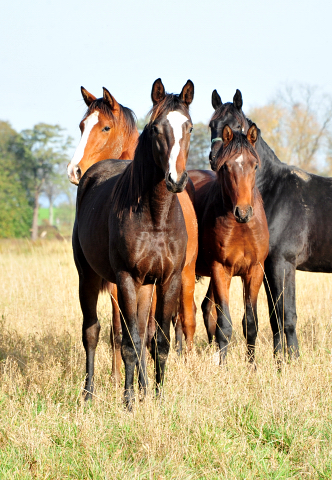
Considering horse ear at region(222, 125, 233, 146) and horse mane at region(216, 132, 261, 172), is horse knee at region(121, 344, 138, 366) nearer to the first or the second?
horse mane at region(216, 132, 261, 172)

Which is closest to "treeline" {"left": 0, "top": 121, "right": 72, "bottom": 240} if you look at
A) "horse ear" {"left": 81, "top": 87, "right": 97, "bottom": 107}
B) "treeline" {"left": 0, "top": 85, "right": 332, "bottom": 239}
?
"treeline" {"left": 0, "top": 85, "right": 332, "bottom": 239}

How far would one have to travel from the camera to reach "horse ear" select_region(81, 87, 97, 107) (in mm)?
5523

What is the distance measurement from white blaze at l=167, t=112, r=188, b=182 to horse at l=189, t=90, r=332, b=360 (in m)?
1.52

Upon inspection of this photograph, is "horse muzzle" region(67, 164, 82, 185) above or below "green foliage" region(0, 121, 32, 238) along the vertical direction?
below

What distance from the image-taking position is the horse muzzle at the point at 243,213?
13.5ft

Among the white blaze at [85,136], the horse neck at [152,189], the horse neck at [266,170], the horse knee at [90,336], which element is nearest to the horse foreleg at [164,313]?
the horse neck at [152,189]

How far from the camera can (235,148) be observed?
14.4 feet

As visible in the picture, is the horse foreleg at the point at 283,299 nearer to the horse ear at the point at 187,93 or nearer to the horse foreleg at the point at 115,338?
the horse foreleg at the point at 115,338

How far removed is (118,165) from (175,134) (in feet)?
5.37

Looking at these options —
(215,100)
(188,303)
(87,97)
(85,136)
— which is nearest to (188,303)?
(188,303)

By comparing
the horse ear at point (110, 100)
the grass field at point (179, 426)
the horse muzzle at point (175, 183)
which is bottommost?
the grass field at point (179, 426)

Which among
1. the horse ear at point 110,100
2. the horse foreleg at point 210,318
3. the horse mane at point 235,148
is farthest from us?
the horse foreleg at point 210,318

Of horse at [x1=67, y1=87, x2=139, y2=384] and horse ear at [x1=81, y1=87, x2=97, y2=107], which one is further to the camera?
horse ear at [x1=81, y1=87, x2=97, y2=107]

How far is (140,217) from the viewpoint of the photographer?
354 centimetres
